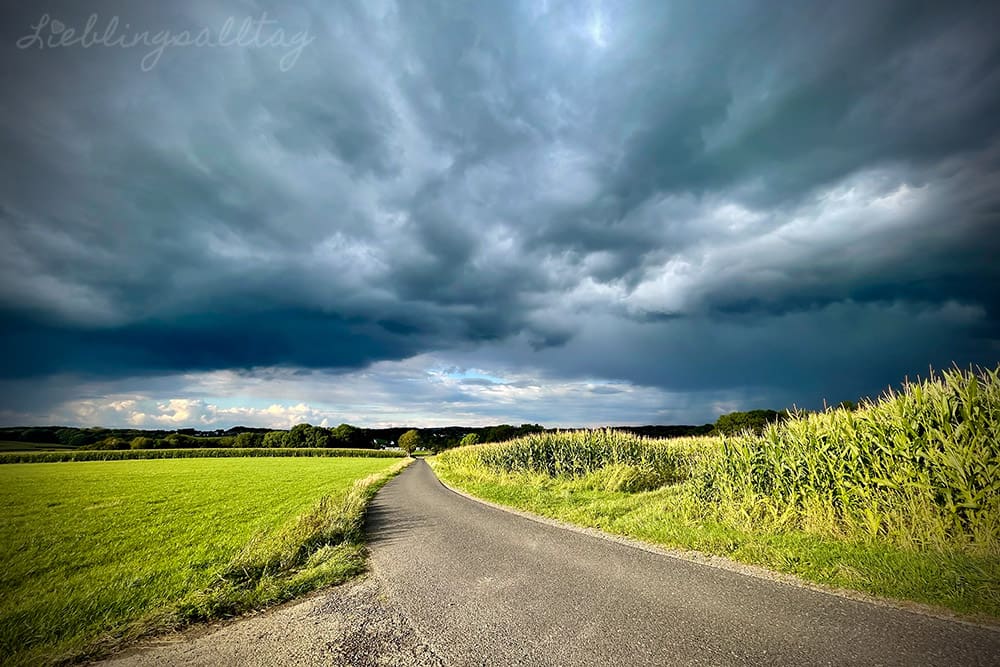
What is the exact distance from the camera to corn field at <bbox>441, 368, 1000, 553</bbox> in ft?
20.6

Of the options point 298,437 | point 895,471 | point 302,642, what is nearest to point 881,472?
point 895,471

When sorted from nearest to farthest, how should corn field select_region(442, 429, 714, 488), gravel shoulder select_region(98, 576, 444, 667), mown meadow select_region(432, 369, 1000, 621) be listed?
gravel shoulder select_region(98, 576, 444, 667) → mown meadow select_region(432, 369, 1000, 621) → corn field select_region(442, 429, 714, 488)

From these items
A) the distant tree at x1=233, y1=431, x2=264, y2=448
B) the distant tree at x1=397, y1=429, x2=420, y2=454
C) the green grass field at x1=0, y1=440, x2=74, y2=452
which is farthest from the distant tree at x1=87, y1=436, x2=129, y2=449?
the distant tree at x1=397, y1=429, x2=420, y2=454

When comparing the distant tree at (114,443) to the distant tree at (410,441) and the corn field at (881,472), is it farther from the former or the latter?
the corn field at (881,472)

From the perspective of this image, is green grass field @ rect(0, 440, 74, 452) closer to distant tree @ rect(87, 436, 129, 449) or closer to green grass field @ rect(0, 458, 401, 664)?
distant tree @ rect(87, 436, 129, 449)

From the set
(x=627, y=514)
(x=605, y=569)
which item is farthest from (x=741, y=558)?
(x=627, y=514)

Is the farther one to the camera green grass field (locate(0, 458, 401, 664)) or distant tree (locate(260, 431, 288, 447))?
distant tree (locate(260, 431, 288, 447))

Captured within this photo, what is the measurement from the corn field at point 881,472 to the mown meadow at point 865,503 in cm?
2

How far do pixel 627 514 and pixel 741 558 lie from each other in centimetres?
420

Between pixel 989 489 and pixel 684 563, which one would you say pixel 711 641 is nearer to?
pixel 684 563

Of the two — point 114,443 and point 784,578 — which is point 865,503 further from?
point 114,443

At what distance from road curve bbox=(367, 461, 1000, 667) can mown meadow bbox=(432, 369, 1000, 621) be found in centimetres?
111

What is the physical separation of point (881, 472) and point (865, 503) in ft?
2.21

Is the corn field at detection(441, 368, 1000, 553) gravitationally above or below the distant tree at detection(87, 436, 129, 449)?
above
